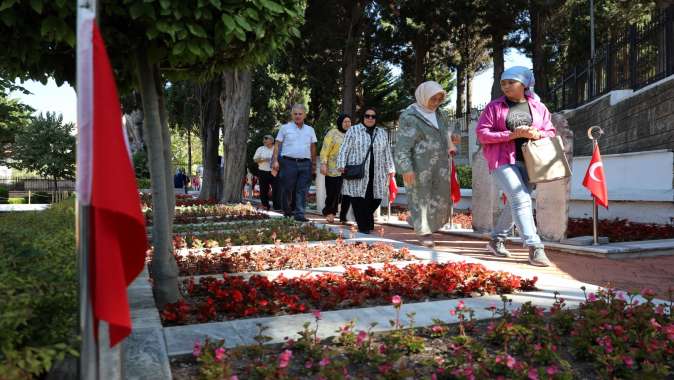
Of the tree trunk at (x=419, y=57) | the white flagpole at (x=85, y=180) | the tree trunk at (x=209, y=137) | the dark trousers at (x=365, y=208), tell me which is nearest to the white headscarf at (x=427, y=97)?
the dark trousers at (x=365, y=208)

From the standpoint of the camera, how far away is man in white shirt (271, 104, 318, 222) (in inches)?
412

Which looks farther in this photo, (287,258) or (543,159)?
(543,159)

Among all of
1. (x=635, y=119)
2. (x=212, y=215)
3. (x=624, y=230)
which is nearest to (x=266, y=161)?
(x=212, y=215)

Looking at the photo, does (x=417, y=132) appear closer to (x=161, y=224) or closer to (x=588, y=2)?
(x=161, y=224)

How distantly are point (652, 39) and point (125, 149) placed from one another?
40.5 feet

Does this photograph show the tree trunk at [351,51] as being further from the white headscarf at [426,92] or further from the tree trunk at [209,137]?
the white headscarf at [426,92]

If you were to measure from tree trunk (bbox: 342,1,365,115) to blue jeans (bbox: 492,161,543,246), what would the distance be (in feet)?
54.7

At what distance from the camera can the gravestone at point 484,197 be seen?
879cm

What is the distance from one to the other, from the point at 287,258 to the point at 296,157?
16.2 ft

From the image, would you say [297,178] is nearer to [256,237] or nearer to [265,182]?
[256,237]

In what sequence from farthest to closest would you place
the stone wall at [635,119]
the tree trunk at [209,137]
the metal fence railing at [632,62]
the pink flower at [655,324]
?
the tree trunk at [209,137], the metal fence railing at [632,62], the stone wall at [635,119], the pink flower at [655,324]

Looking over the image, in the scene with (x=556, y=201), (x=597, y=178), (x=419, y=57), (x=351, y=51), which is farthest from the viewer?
(x=419, y=57)

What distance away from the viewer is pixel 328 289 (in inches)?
173

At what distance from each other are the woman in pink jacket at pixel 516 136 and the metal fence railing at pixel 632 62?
18.5 ft
